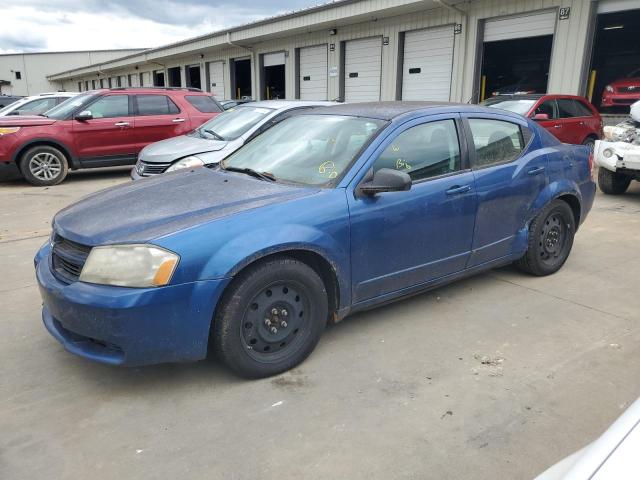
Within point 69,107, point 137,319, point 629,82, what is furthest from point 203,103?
point 629,82

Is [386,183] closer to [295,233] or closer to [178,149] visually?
[295,233]

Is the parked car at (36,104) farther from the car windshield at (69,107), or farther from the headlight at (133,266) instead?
the headlight at (133,266)

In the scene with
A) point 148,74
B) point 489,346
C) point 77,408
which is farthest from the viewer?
→ point 148,74

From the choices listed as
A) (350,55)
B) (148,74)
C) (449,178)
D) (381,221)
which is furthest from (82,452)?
(148,74)

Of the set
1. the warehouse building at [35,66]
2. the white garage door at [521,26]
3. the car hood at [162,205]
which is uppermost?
the warehouse building at [35,66]

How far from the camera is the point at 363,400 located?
2.86 metres

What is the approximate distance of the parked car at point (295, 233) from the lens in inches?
107

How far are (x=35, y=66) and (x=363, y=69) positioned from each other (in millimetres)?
58833

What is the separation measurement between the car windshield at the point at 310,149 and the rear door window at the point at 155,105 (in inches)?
271

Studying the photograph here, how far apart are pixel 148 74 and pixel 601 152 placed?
3372 cm

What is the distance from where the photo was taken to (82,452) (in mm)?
2457

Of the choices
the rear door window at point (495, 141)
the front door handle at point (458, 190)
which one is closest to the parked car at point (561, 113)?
the rear door window at point (495, 141)

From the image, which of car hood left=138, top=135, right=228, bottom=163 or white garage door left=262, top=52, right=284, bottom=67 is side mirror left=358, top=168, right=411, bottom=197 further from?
white garage door left=262, top=52, right=284, bottom=67

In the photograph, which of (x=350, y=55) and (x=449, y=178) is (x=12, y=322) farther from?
(x=350, y=55)
